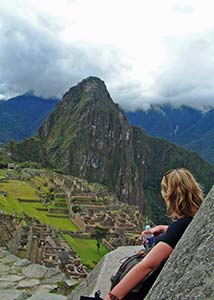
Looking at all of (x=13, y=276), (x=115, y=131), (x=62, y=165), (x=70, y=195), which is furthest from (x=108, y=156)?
(x=13, y=276)

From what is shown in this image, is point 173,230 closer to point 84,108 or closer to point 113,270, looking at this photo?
point 113,270

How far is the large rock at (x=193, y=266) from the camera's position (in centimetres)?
229

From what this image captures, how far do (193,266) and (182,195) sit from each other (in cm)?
93

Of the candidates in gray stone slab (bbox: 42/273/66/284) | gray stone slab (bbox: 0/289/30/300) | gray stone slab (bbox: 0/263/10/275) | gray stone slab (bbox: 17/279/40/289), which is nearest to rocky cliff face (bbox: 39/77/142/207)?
gray stone slab (bbox: 0/263/10/275)

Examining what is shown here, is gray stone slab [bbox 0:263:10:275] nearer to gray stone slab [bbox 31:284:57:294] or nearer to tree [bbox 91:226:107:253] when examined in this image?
gray stone slab [bbox 31:284:57:294]

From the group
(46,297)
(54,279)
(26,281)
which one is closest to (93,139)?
(54,279)

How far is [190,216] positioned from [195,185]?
0.81ft

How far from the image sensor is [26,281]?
5.60 metres

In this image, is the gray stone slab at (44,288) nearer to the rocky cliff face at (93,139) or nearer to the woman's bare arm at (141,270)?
the woman's bare arm at (141,270)

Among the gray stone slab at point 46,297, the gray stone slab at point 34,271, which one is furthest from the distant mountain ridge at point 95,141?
the gray stone slab at point 46,297

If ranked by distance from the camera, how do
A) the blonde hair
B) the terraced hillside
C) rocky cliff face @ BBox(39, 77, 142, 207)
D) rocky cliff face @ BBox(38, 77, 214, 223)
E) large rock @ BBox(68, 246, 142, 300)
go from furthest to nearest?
rocky cliff face @ BBox(38, 77, 214, 223) < rocky cliff face @ BBox(39, 77, 142, 207) < the terraced hillside < large rock @ BBox(68, 246, 142, 300) < the blonde hair

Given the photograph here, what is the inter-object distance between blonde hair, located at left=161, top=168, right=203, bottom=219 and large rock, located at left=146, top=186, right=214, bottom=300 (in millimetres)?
450

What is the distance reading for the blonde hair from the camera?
3330 millimetres

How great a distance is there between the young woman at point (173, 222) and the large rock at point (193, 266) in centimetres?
30
